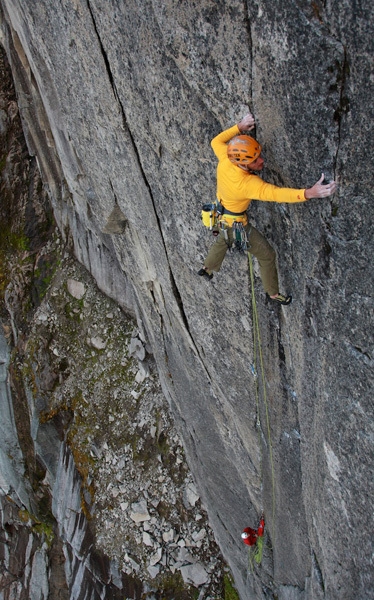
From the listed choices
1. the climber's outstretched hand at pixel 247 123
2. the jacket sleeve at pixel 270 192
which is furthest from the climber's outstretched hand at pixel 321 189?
the climber's outstretched hand at pixel 247 123

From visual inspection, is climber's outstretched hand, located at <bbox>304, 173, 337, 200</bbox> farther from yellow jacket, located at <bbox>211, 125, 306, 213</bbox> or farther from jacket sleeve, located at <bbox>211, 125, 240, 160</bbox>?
jacket sleeve, located at <bbox>211, 125, 240, 160</bbox>

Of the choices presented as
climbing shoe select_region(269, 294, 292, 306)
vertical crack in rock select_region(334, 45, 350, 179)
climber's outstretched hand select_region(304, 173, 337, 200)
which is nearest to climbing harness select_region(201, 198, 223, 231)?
climbing shoe select_region(269, 294, 292, 306)

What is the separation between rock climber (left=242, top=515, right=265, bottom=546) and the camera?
32.9ft

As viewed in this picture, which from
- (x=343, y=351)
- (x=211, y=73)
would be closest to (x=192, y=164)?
(x=211, y=73)

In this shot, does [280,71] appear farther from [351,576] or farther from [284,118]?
[351,576]

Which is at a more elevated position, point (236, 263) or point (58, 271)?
point (58, 271)

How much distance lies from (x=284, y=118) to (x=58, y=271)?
1293 cm

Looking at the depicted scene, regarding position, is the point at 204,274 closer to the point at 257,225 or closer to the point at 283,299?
the point at 257,225

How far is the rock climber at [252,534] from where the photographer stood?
32.9 feet

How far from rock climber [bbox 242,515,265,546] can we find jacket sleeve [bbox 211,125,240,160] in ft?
25.9

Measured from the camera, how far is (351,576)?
6.43 meters

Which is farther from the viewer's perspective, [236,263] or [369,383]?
[236,263]

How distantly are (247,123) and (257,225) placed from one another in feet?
4.73

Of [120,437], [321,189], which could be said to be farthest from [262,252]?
[120,437]
